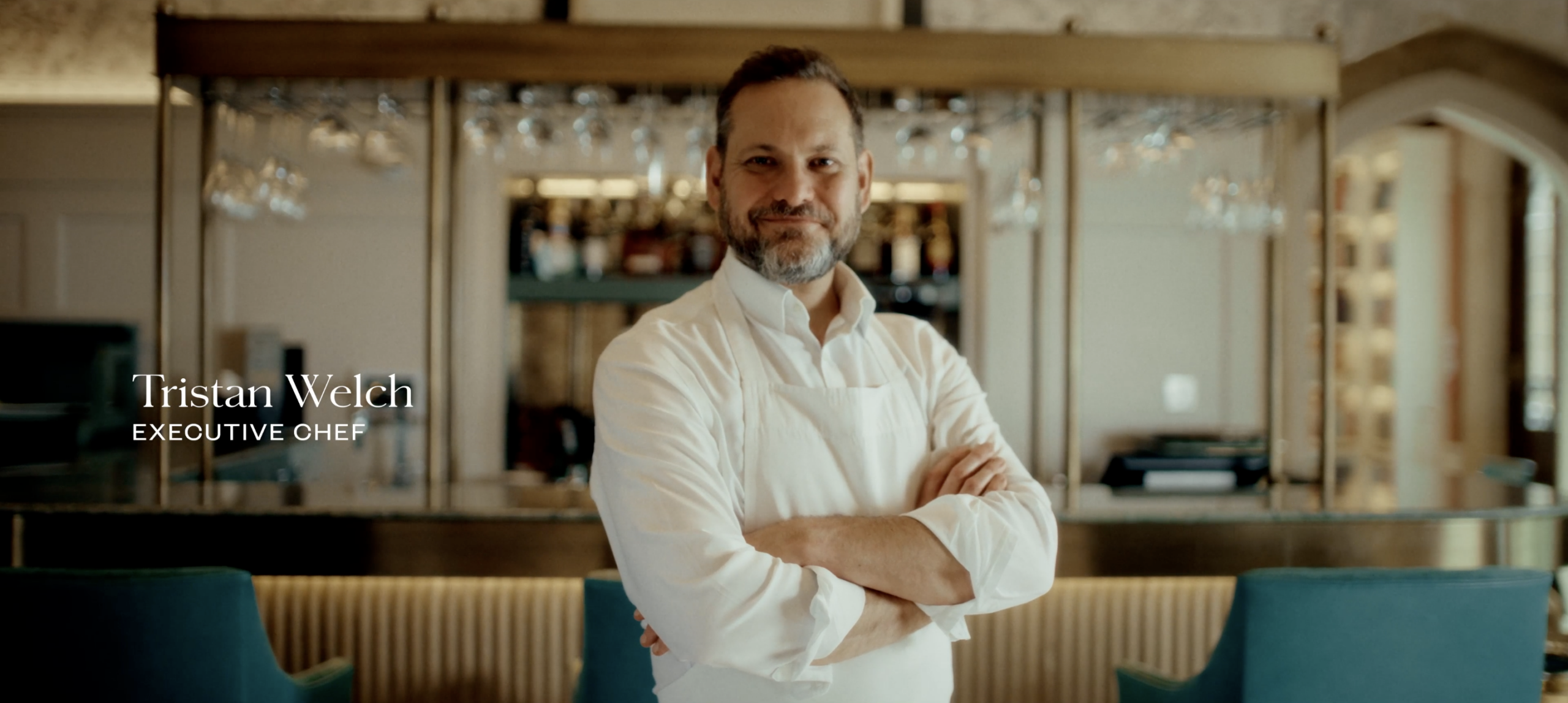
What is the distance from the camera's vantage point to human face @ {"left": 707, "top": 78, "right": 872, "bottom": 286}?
1086 mm

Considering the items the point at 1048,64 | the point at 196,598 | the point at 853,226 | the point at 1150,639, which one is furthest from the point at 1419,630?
the point at 196,598

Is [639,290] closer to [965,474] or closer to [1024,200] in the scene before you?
[1024,200]

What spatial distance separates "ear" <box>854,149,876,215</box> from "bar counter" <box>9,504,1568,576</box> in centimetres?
99

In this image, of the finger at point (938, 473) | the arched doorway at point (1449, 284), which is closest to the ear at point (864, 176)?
the finger at point (938, 473)

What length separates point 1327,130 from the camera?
2307mm

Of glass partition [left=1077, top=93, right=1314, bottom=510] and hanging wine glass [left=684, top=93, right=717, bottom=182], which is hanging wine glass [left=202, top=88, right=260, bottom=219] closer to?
hanging wine glass [left=684, top=93, right=717, bottom=182]

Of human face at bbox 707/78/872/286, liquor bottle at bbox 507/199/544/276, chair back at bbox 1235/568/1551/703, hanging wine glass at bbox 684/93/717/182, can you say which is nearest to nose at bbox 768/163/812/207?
human face at bbox 707/78/872/286

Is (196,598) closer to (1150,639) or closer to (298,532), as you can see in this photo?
(298,532)

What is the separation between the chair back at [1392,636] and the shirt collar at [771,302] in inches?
31.0

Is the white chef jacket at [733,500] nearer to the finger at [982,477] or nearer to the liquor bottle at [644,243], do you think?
the finger at [982,477]

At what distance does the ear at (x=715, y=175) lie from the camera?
116 cm

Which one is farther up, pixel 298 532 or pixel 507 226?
pixel 507 226

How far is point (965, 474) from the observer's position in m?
1.16

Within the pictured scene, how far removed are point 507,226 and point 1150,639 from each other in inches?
126
